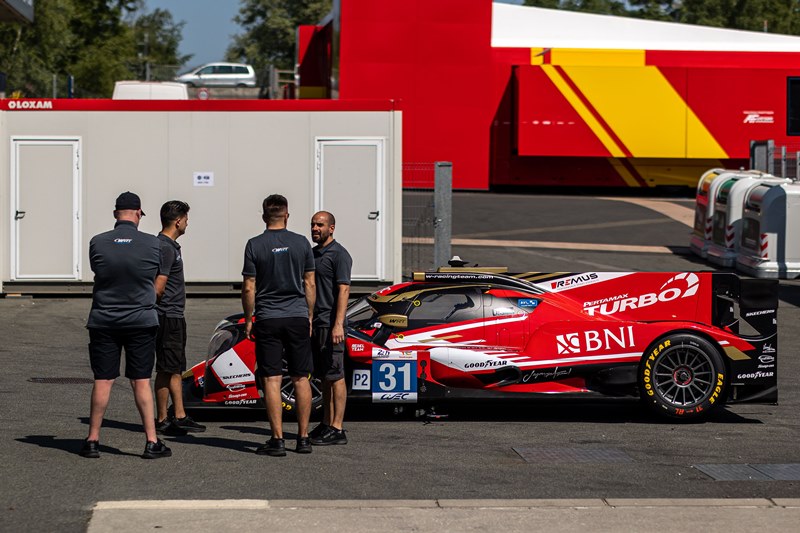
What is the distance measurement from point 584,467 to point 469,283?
7.95 ft

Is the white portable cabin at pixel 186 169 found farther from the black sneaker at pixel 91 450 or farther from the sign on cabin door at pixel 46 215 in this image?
the black sneaker at pixel 91 450

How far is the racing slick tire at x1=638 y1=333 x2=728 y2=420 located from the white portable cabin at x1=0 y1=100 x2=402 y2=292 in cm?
921

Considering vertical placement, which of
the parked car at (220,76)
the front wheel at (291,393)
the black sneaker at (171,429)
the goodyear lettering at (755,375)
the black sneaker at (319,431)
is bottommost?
the black sneaker at (171,429)

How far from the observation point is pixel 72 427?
32.4 feet

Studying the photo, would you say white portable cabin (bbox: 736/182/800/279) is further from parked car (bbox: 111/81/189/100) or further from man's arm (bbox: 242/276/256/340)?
parked car (bbox: 111/81/189/100)

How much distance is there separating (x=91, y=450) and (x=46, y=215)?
36.9ft

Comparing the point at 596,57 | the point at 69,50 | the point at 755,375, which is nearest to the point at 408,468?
the point at 755,375

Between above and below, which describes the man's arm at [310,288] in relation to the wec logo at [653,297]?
above

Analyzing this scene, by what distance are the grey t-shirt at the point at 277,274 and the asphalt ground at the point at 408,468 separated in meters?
1.06

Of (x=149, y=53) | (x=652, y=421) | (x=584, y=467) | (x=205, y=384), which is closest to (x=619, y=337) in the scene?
(x=652, y=421)

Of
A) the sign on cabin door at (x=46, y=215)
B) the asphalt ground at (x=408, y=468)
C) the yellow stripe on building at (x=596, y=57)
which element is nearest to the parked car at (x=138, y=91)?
the yellow stripe on building at (x=596, y=57)

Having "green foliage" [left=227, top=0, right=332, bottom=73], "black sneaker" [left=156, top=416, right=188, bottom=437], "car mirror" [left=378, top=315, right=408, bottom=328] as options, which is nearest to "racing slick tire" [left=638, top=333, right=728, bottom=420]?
"car mirror" [left=378, top=315, right=408, bottom=328]

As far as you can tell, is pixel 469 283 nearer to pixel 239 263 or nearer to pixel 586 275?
pixel 586 275

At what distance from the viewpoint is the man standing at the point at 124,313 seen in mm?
8492
